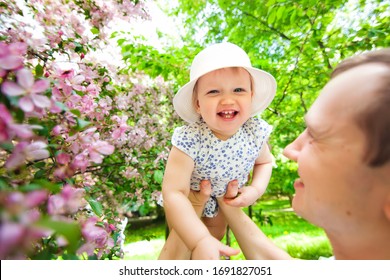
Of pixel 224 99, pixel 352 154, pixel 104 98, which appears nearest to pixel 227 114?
pixel 224 99

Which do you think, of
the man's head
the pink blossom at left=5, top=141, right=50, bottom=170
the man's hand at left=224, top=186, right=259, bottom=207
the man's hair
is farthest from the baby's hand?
the pink blossom at left=5, top=141, right=50, bottom=170

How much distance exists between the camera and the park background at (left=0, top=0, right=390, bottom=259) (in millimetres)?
585

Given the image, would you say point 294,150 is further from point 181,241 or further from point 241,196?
point 181,241

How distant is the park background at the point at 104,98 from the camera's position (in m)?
0.59

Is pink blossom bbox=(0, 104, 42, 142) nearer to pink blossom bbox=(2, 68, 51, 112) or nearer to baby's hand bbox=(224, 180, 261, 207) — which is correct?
pink blossom bbox=(2, 68, 51, 112)

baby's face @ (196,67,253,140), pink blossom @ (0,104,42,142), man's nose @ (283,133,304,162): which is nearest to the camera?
pink blossom @ (0,104,42,142)

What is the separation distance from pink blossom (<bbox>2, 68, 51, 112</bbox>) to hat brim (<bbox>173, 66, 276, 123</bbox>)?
0.88 metres

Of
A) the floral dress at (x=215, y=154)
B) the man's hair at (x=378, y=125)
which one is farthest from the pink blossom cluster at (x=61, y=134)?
the man's hair at (x=378, y=125)

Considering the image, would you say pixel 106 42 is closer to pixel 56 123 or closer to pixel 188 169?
pixel 188 169

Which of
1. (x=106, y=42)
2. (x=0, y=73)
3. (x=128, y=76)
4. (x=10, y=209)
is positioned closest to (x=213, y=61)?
(x=0, y=73)

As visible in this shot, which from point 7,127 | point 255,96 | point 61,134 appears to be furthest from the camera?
point 255,96

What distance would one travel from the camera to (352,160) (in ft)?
2.40

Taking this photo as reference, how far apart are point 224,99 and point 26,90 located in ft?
2.76
